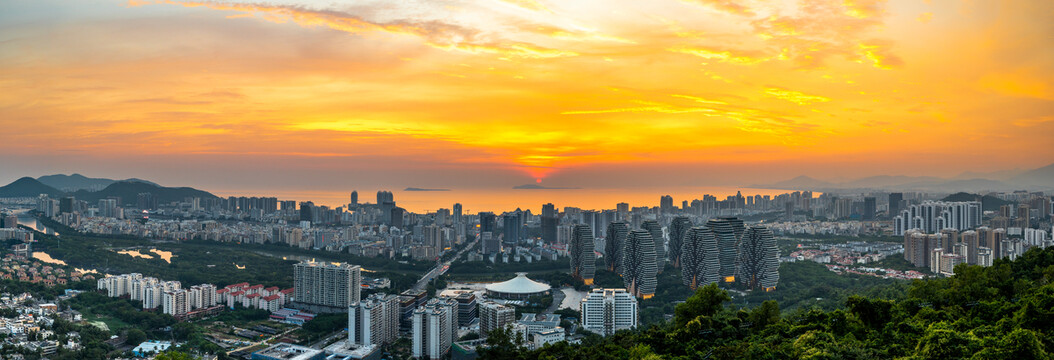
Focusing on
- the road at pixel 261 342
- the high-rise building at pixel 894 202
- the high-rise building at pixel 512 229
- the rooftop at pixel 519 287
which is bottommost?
the road at pixel 261 342

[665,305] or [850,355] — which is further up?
[850,355]

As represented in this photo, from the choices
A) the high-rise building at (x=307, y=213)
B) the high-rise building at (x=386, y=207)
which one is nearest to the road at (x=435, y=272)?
the high-rise building at (x=386, y=207)

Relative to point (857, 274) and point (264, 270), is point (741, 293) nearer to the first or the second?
point (857, 274)

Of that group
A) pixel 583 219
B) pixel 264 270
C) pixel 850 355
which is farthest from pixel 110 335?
pixel 583 219

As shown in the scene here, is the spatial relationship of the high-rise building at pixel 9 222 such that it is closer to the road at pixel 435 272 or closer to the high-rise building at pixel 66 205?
the high-rise building at pixel 66 205

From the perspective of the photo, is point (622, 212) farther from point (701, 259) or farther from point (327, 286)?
point (327, 286)

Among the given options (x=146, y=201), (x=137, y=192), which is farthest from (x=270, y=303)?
(x=137, y=192)
